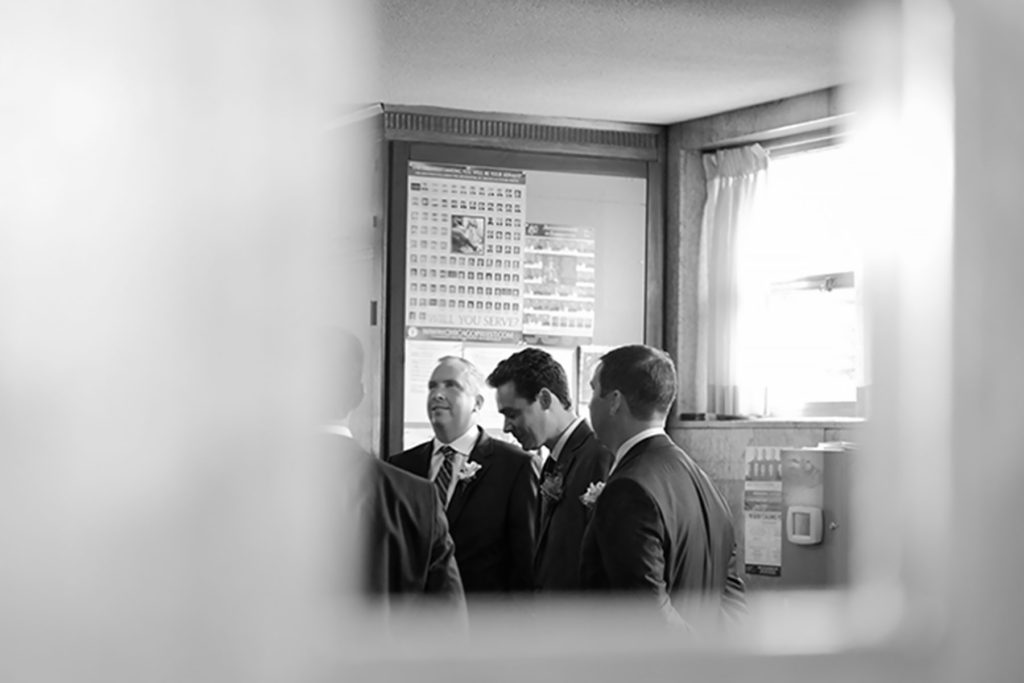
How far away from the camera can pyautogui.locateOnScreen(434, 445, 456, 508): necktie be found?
3741 millimetres

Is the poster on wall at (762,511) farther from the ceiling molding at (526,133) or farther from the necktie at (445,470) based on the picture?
the necktie at (445,470)

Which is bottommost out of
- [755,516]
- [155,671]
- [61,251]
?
[755,516]

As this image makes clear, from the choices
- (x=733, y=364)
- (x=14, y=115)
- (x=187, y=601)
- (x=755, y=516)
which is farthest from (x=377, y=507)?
(x=733, y=364)

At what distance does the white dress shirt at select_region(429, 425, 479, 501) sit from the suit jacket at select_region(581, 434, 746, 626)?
3.15 ft

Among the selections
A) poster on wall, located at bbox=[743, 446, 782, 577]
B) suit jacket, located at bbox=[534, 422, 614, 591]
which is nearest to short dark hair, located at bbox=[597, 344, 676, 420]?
suit jacket, located at bbox=[534, 422, 614, 591]

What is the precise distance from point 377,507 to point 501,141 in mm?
5904

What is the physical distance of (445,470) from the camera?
3.90m

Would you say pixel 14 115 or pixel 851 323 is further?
pixel 851 323

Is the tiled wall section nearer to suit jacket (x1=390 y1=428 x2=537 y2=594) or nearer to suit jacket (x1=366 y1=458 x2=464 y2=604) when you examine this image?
suit jacket (x1=390 y1=428 x2=537 y2=594)

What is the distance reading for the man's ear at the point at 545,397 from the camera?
4.22 m

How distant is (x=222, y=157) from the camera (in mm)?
760

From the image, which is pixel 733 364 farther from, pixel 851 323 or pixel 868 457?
pixel 868 457

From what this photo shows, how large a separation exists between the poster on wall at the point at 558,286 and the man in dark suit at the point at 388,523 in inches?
211

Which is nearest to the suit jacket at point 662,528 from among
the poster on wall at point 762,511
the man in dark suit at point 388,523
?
the man in dark suit at point 388,523
